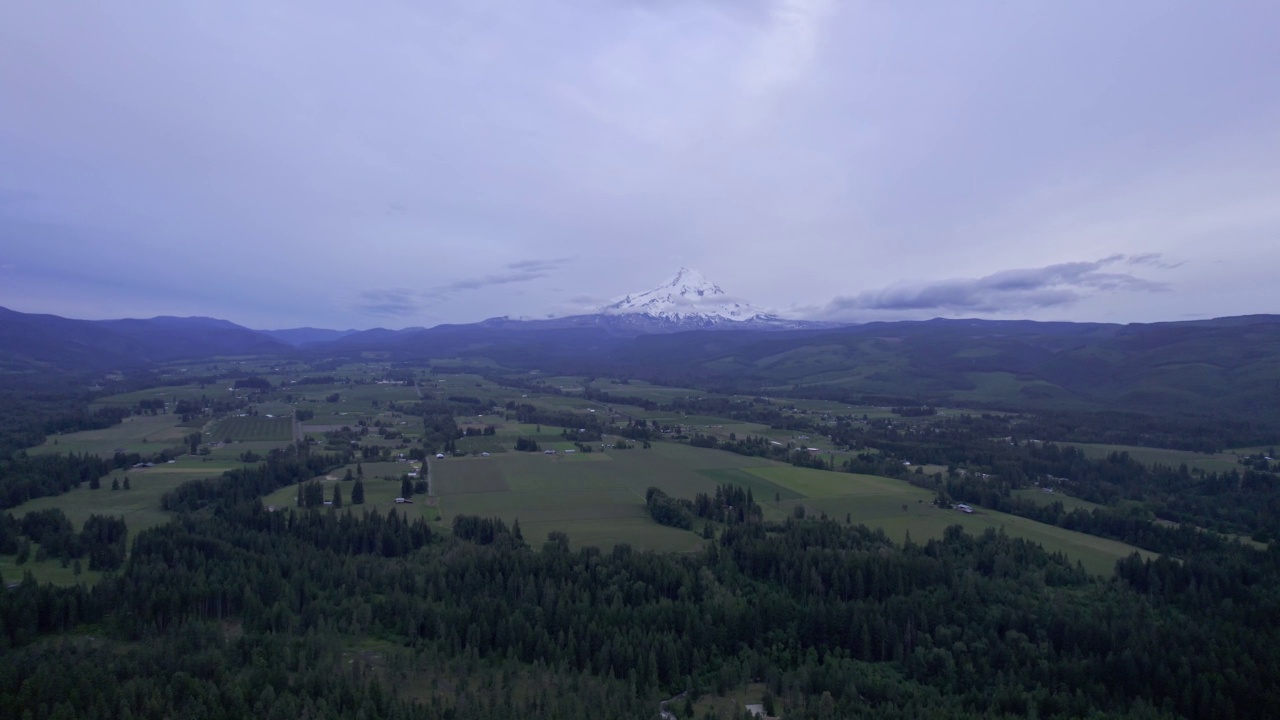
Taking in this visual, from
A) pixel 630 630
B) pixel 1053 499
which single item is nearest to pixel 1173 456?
pixel 1053 499

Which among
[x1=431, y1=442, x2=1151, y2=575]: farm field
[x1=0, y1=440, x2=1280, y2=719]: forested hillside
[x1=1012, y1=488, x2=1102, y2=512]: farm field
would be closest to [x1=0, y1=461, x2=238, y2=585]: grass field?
[x1=0, y1=440, x2=1280, y2=719]: forested hillside

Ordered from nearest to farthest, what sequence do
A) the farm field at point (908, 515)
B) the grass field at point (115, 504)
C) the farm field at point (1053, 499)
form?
the grass field at point (115, 504)
the farm field at point (908, 515)
the farm field at point (1053, 499)

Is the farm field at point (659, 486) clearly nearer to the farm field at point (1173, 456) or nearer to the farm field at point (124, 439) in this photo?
the farm field at point (1173, 456)

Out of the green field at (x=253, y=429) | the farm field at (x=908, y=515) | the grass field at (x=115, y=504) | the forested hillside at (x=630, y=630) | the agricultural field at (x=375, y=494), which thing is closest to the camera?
the forested hillside at (x=630, y=630)

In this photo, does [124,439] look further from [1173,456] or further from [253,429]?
[1173,456]

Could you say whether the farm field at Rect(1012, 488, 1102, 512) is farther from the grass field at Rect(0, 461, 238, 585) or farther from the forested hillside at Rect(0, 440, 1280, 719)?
the grass field at Rect(0, 461, 238, 585)

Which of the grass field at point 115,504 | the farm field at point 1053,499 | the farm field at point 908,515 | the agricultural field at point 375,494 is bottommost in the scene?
the farm field at point 1053,499

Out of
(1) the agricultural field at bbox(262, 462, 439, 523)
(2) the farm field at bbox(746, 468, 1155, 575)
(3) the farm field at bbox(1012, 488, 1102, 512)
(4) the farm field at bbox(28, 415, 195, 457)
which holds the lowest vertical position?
(3) the farm field at bbox(1012, 488, 1102, 512)

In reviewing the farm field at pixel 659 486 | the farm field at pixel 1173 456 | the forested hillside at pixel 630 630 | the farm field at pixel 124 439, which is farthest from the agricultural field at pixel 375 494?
the farm field at pixel 1173 456

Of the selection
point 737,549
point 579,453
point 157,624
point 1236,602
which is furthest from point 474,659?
point 579,453
